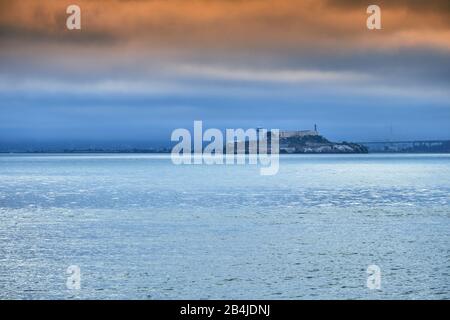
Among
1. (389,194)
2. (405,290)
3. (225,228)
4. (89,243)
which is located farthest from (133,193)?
(405,290)

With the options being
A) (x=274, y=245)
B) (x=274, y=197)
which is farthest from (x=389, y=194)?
(x=274, y=245)

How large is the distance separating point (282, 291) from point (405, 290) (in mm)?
3832

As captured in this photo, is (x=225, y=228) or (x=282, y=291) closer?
(x=282, y=291)

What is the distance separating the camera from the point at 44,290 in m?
22.6

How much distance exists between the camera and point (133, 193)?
68875 mm

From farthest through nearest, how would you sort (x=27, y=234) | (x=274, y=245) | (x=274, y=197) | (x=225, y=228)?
(x=274, y=197)
(x=225, y=228)
(x=27, y=234)
(x=274, y=245)

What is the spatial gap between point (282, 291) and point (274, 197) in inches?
1591

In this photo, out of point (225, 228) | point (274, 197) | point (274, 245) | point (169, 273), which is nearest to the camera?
point (169, 273)

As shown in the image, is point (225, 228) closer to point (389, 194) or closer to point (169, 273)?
point (169, 273)

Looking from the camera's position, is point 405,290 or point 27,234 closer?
point 405,290

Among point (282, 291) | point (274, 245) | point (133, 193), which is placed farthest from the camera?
point (133, 193)

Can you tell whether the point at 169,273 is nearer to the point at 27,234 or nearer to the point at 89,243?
the point at 89,243

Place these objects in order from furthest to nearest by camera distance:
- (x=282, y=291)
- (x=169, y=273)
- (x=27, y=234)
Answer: (x=27, y=234), (x=169, y=273), (x=282, y=291)

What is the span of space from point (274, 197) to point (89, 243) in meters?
32.3
